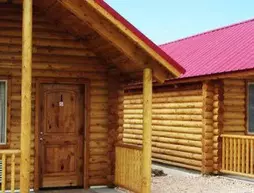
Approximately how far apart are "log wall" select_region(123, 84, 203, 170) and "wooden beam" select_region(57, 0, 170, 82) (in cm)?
574

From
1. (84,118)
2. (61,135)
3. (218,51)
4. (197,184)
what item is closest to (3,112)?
(61,135)

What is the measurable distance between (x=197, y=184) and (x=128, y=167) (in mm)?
3043

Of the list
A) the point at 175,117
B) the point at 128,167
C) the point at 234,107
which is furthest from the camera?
the point at 175,117

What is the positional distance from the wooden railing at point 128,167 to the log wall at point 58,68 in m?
0.40

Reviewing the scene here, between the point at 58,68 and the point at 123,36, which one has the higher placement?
the point at 123,36

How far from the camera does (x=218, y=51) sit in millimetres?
16250

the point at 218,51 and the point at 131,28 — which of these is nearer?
the point at 131,28

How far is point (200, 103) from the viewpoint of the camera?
49.2 ft

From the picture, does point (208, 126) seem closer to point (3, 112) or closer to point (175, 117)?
point (175, 117)

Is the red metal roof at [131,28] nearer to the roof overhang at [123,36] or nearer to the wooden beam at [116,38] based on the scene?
the roof overhang at [123,36]

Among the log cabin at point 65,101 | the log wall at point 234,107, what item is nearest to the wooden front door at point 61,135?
the log cabin at point 65,101

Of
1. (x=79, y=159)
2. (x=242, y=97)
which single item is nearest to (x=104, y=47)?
(x=79, y=159)

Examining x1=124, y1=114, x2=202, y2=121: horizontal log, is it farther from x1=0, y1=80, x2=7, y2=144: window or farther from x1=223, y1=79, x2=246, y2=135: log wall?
x1=0, y1=80, x2=7, y2=144: window

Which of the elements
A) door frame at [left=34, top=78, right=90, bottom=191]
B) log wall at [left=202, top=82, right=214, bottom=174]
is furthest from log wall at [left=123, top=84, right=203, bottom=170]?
door frame at [left=34, top=78, right=90, bottom=191]
